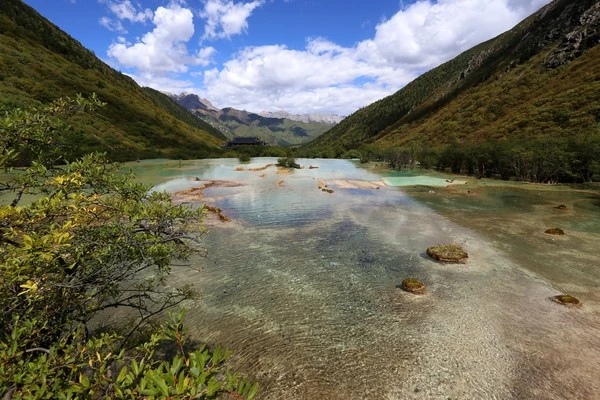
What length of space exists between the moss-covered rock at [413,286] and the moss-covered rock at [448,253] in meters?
6.05

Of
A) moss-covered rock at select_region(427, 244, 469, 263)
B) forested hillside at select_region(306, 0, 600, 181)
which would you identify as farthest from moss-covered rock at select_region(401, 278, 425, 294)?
forested hillside at select_region(306, 0, 600, 181)

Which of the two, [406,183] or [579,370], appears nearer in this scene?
[579,370]

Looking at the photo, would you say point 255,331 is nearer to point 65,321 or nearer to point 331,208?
point 65,321

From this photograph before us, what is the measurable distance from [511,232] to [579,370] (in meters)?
23.5

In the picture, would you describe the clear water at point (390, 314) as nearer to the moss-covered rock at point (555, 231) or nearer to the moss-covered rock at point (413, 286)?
the moss-covered rock at point (413, 286)

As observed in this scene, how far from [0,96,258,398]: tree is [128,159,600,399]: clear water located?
8300 mm

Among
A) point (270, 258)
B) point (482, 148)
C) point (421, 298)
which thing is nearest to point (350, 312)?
point (421, 298)

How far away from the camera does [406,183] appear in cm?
7525

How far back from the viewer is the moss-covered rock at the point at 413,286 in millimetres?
20609

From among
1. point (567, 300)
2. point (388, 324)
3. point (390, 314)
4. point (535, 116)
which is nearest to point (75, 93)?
point (390, 314)

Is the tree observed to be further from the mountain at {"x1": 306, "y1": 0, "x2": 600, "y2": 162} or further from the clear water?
the mountain at {"x1": 306, "y1": 0, "x2": 600, "y2": 162}

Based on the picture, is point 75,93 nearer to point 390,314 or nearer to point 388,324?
point 390,314

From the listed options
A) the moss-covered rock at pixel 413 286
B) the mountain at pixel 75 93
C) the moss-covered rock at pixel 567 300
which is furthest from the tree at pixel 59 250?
the mountain at pixel 75 93

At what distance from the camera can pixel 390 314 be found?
712 inches
